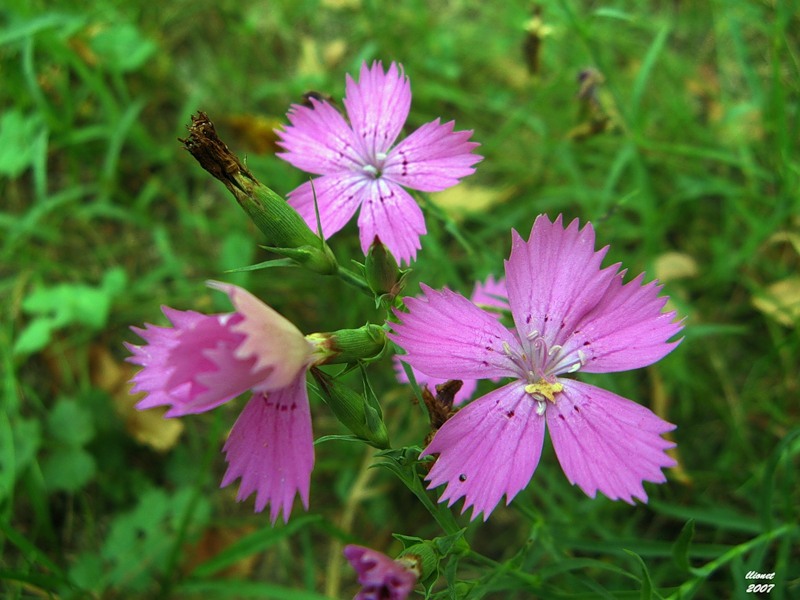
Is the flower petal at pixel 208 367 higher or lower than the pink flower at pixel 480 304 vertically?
lower

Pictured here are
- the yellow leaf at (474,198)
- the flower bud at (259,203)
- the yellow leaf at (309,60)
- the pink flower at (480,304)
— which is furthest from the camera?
the yellow leaf at (309,60)

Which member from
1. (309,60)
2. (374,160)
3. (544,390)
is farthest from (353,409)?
(309,60)

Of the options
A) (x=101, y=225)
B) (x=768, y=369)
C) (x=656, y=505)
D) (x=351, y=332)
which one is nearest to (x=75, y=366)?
(x=101, y=225)

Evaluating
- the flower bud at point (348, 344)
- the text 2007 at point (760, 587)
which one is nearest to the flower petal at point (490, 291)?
the flower bud at point (348, 344)

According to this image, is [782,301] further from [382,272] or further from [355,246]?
[382,272]

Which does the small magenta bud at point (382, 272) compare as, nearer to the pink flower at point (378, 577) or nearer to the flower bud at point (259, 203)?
the flower bud at point (259, 203)

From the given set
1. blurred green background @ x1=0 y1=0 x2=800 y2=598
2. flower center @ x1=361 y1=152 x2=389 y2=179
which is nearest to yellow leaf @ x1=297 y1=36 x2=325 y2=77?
blurred green background @ x1=0 y1=0 x2=800 y2=598

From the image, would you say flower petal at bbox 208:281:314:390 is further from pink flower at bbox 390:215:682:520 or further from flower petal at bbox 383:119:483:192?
flower petal at bbox 383:119:483:192
